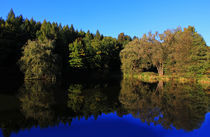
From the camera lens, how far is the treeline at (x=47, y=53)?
31.7 meters

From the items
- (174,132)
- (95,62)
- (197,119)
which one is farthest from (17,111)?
(95,62)

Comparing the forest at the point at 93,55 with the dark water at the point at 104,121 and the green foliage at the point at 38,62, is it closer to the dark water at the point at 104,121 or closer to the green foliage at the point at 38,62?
the green foliage at the point at 38,62

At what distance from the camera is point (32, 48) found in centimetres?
3144

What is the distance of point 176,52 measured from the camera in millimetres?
37969

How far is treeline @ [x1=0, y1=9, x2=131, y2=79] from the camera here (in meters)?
31.7

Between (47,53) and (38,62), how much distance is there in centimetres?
275

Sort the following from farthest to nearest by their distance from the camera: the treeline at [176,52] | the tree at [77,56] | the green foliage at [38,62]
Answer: the tree at [77,56]
the treeline at [176,52]
the green foliage at [38,62]

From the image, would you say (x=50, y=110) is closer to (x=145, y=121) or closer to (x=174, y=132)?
(x=145, y=121)

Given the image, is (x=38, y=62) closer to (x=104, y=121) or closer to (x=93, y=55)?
(x=93, y=55)

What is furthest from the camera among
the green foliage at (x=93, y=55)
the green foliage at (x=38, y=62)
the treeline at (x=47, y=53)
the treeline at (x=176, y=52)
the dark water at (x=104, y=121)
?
the green foliage at (x=93, y=55)

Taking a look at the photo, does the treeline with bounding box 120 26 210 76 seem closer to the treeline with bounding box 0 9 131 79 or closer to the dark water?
the treeline with bounding box 0 9 131 79

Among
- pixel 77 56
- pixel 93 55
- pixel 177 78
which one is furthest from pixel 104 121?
pixel 93 55

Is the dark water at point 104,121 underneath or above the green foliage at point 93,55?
underneath

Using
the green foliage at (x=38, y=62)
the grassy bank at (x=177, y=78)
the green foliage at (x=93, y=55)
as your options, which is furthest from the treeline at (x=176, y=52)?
the green foliage at (x=38, y=62)
